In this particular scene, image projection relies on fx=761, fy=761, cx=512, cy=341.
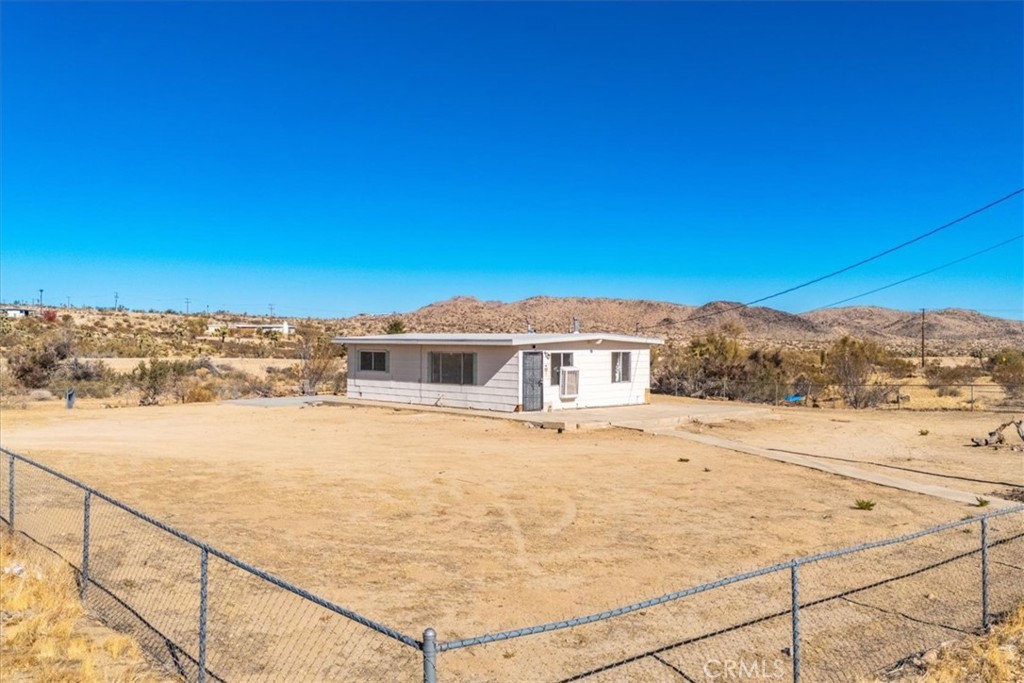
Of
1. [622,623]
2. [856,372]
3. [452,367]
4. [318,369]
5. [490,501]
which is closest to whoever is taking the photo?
[622,623]

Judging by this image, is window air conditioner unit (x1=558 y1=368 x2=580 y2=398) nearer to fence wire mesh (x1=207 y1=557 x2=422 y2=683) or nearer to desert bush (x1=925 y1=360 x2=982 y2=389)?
fence wire mesh (x1=207 y1=557 x2=422 y2=683)

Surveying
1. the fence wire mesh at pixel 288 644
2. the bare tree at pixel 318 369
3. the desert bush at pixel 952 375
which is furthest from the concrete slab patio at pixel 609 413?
the desert bush at pixel 952 375

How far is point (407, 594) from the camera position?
845cm

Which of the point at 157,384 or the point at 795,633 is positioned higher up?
the point at 157,384

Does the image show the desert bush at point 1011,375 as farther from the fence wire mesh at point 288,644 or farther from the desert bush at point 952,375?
the fence wire mesh at point 288,644

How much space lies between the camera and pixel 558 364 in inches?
1064

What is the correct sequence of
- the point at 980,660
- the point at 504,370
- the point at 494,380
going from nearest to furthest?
the point at 980,660 → the point at 504,370 → the point at 494,380

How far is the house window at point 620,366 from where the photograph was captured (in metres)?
29.0

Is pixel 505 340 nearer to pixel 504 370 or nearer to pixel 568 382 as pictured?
pixel 504 370

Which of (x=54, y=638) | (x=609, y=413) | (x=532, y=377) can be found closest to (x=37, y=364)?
(x=532, y=377)

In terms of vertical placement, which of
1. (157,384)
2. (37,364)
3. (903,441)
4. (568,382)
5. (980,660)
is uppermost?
(37,364)

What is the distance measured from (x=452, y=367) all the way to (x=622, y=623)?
20.8 metres

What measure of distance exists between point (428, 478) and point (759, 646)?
8973mm

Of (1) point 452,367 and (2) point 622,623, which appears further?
(1) point 452,367
